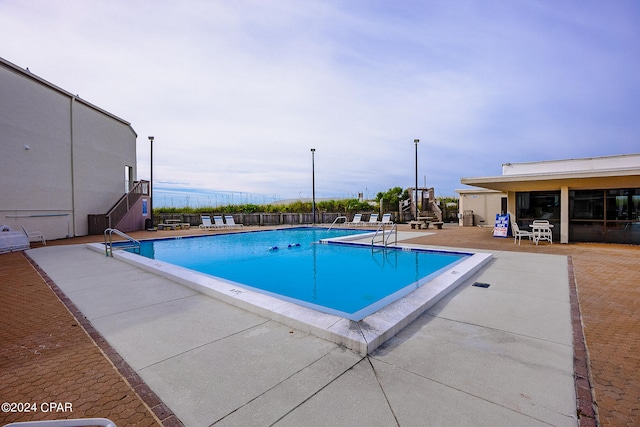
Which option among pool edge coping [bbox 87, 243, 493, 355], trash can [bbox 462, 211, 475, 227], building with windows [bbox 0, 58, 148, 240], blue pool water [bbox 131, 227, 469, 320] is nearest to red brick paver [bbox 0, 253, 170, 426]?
pool edge coping [bbox 87, 243, 493, 355]

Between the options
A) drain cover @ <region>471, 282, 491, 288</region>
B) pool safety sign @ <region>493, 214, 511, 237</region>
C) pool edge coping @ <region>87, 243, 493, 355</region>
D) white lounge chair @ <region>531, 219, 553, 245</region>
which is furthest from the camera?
pool safety sign @ <region>493, 214, 511, 237</region>

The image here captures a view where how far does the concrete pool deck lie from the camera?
2.03 meters

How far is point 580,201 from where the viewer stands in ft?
37.4

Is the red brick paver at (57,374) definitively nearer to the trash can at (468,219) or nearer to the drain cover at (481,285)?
the drain cover at (481,285)

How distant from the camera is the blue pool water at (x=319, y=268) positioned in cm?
557

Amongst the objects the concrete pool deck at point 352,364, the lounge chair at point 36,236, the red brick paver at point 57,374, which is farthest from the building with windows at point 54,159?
the concrete pool deck at point 352,364

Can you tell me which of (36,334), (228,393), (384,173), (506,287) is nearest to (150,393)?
(228,393)

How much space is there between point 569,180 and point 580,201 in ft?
5.30

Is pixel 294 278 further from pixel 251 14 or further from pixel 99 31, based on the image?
pixel 99 31

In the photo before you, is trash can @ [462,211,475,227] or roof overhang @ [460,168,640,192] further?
trash can @ [462,211,475,227]

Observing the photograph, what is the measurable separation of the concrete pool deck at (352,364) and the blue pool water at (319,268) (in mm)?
1066

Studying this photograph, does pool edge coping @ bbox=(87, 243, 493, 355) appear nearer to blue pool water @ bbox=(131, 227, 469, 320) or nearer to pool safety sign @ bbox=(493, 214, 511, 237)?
blue pool water @ bbox=(131, 227, 469, 320)

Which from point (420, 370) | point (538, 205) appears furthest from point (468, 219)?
point (420, 370)

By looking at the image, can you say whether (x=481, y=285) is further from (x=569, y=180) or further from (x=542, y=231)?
(x=542, y=231)
